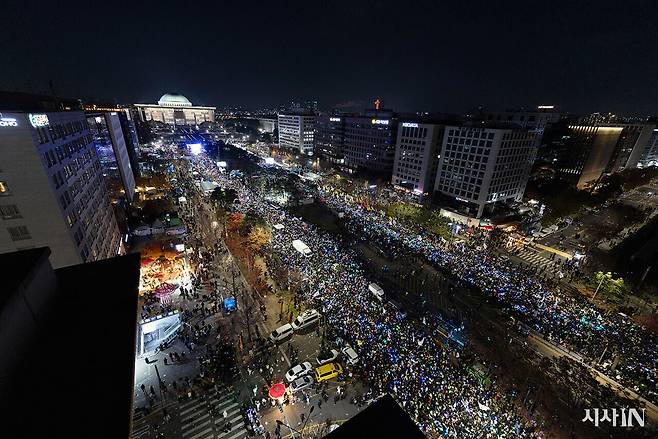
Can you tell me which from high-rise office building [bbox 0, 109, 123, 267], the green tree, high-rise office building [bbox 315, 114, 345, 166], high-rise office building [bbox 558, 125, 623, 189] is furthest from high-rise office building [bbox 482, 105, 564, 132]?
high-rise office building [bbox 0, 109, 123, 267]

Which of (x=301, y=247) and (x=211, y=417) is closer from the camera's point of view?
(x=211, y=417)

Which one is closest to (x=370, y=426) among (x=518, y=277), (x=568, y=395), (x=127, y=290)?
(x=127, y=290)

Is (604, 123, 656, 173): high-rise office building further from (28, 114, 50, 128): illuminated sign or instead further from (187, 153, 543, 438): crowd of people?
(28, 114, 50, 128): illuminated sign

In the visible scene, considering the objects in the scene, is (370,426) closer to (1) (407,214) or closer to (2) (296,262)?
(2) (296,262)

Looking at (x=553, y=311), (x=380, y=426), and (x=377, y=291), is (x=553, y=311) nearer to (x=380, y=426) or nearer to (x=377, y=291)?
(x=377, y=291)

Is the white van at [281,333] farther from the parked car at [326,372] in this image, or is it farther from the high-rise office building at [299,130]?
the high-rise office building at [299,130]

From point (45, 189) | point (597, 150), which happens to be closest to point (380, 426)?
point (45, 189)
